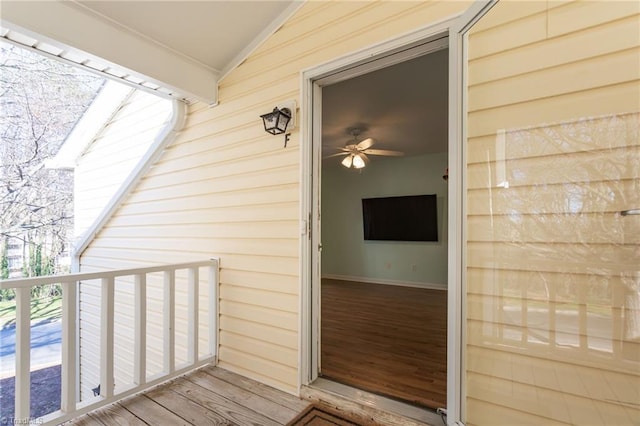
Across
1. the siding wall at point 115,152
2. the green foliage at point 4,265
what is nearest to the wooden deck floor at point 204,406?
the siding wall at point 115,152

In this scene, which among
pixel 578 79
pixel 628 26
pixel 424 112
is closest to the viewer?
pixel 628 26

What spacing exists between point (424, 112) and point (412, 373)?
3034 millimetres

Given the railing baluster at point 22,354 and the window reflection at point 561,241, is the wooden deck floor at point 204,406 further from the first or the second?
the window reflection at point 561,241

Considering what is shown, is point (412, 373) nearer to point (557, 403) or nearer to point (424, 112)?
point (557, 403)

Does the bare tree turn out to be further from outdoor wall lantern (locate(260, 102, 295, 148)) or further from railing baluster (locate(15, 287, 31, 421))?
railing baluster (locate(15, 287, 31, 421))

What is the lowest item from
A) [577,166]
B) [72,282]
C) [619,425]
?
[619,425]

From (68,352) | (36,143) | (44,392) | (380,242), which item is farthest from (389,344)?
(36,143)

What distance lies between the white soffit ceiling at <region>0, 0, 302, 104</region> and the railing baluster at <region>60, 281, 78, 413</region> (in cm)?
159

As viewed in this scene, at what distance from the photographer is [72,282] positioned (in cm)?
182

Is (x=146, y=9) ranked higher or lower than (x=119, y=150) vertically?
higher

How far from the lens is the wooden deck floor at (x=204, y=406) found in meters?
1.84

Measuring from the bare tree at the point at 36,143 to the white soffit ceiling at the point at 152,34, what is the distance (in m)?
2.51

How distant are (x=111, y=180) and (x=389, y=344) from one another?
4.64m

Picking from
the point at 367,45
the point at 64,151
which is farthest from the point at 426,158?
the point at 64,151
